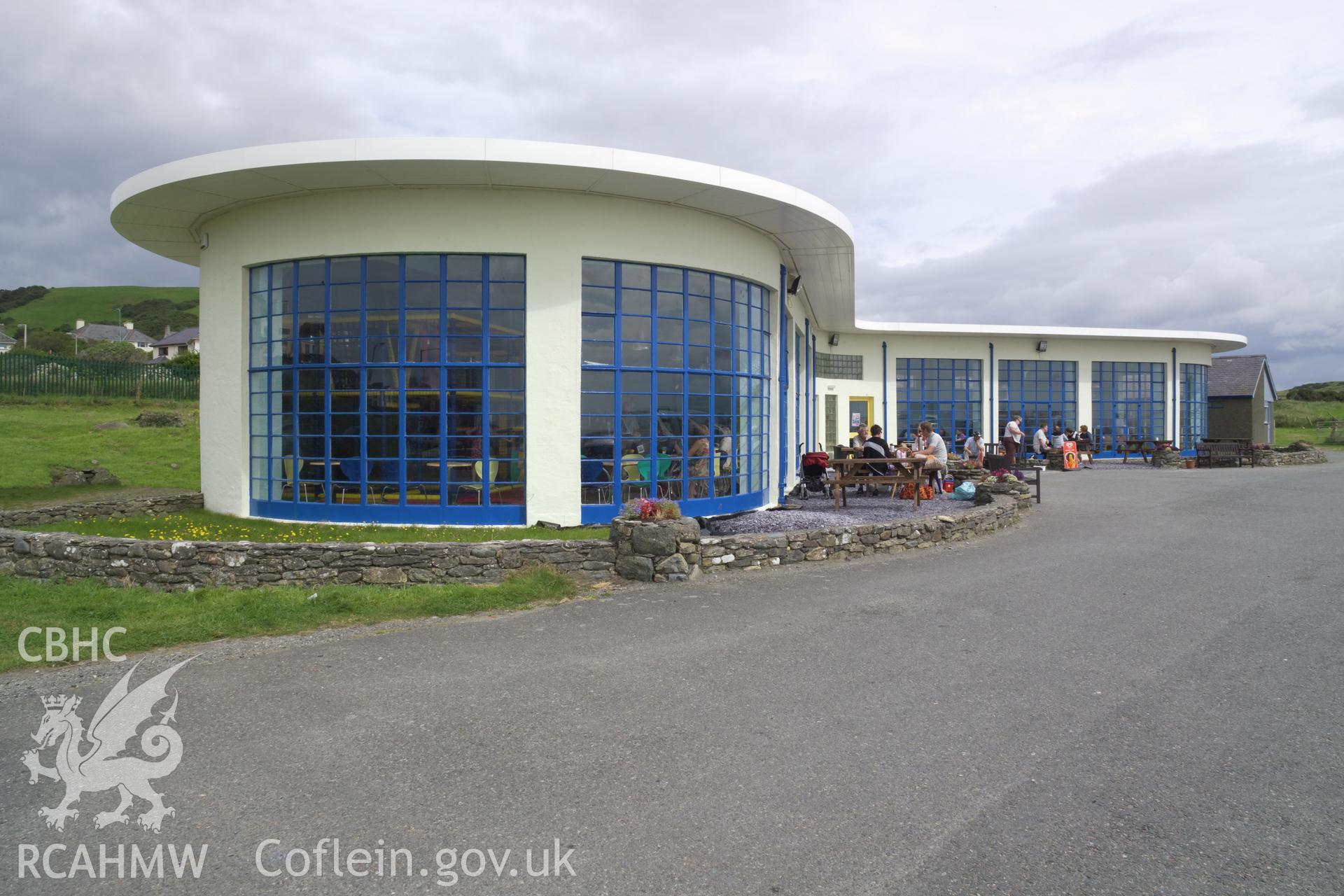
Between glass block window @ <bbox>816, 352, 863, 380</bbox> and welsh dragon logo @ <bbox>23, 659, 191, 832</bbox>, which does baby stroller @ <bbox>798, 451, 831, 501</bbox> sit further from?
welsh dragon logo @ <bbox>23, 659, 191, 832</bbox>

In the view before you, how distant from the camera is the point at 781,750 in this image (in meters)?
4.36

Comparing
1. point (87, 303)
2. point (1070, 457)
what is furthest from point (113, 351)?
point (87, 303)

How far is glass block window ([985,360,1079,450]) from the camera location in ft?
100

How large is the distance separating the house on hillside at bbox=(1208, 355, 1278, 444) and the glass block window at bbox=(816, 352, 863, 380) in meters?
18.4

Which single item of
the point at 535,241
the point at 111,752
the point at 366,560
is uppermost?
the point at 535,241

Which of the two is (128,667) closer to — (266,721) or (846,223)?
(266,721)

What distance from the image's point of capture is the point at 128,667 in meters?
6.09

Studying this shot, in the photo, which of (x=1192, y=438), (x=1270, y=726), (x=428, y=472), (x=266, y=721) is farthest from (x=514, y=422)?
(x=1192, y=438)

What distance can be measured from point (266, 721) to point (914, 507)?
11219 mm

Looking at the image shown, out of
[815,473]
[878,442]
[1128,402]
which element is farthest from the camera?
[1128,402]

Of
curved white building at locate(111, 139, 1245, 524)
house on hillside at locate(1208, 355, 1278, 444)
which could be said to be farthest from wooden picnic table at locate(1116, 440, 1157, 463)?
A: curved white building at locate(111, 139, 1245, 524)

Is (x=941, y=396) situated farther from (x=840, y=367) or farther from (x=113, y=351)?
(x=113, y=351)

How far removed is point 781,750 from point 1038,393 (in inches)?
1167

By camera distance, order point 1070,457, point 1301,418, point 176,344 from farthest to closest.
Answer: point 176,344 → point 1301,418 → point 1070,457
